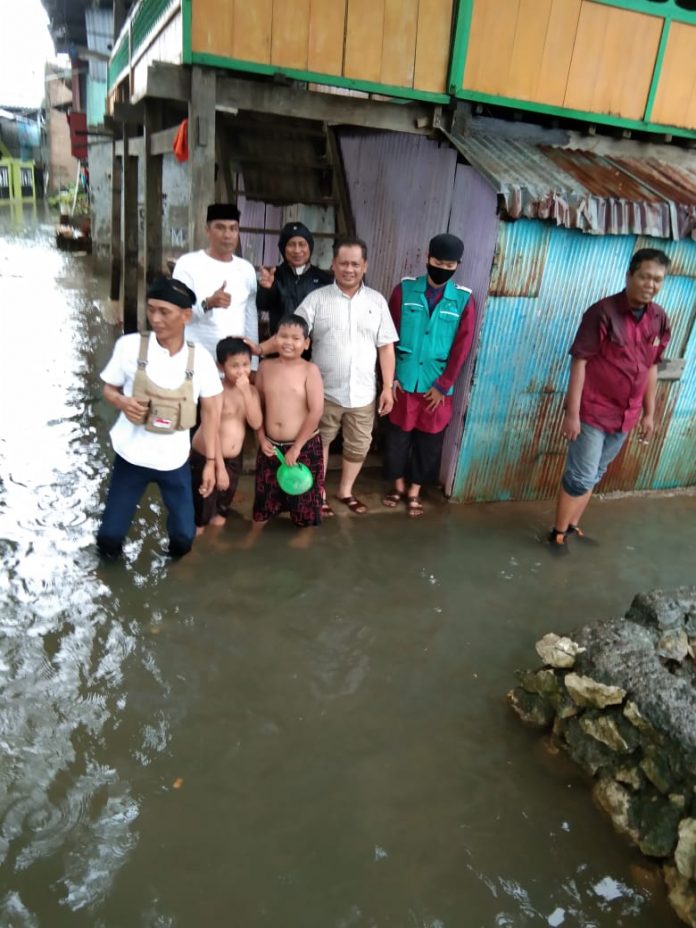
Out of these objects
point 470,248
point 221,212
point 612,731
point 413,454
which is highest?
point 221,212

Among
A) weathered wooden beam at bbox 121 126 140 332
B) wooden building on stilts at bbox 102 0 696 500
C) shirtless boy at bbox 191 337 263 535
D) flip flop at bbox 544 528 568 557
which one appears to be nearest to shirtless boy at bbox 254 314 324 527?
shirtless boy at bbox 191 337 263 535

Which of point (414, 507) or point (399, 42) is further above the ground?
point (399, 42)

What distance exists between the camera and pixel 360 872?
8.38 ft

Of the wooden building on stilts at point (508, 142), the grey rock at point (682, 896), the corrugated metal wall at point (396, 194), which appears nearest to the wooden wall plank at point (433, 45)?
the wooden building on stilts at point (508, 142)

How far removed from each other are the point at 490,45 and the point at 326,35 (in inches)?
51.0

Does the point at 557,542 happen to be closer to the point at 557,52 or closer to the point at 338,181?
the point at 557,52

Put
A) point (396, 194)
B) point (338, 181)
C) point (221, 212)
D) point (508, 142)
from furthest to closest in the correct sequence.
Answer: point (338, 181), point (396, 194), point (508, 142), point (221, 212)

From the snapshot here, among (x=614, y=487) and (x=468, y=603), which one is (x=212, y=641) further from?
(x=614, y=487)

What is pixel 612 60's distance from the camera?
531 centimetres

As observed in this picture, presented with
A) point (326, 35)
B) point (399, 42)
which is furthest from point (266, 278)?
point (399, 42)

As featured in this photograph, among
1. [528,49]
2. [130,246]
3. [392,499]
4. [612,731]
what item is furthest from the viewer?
[130,246]

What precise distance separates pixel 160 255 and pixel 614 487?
5908 mm

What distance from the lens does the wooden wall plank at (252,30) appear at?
14.6 feet

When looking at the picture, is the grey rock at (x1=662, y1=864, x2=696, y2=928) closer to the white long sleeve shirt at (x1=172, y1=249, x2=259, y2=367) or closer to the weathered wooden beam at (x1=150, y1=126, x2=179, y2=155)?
the white long sleeve shirt at (x1=172, y1=249, x2=259, y2=367)
